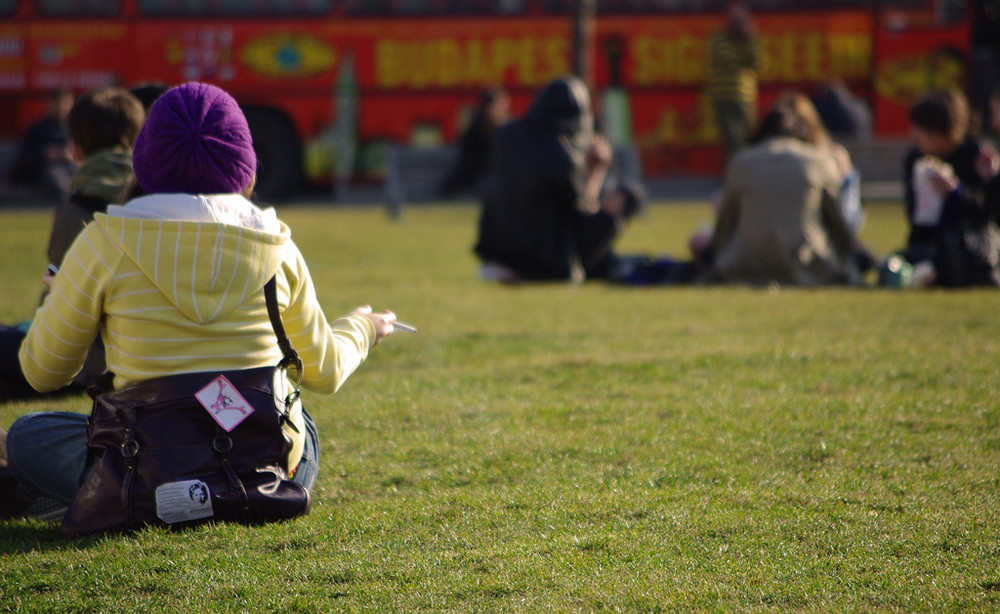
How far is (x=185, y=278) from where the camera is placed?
263 centimetres

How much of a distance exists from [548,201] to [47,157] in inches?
286

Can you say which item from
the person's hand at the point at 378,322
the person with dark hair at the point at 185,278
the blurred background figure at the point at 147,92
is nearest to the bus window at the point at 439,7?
the blurred background figure at the point at 147,92

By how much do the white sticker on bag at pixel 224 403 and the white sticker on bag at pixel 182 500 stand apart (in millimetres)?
177

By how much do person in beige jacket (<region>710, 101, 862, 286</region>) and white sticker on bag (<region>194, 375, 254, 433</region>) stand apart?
211 inches

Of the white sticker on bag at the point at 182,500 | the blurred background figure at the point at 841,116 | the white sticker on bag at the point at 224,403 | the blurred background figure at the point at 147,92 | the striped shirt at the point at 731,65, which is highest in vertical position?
the striped shirt at the point at 731,65

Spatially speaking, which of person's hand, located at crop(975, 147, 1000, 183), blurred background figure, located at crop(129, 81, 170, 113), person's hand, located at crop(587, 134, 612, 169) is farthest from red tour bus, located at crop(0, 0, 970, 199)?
blurred background figure, located at crop(129, 81, 170, 113)

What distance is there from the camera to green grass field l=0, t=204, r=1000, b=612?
2531mm

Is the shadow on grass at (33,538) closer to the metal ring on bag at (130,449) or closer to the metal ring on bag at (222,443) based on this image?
the metal ring on bag at (130,449)

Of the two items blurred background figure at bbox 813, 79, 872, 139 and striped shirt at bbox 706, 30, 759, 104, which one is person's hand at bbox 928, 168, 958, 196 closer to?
blurred background figure at bbox 813, 79, 872, 139

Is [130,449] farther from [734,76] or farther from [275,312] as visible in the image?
[734,76]

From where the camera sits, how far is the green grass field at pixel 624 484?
2.53 metres

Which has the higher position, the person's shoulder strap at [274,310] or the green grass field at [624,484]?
the person's shoulder strap at [274,310]

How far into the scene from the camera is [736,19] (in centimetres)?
1419

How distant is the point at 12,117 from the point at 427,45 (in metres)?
6.07
